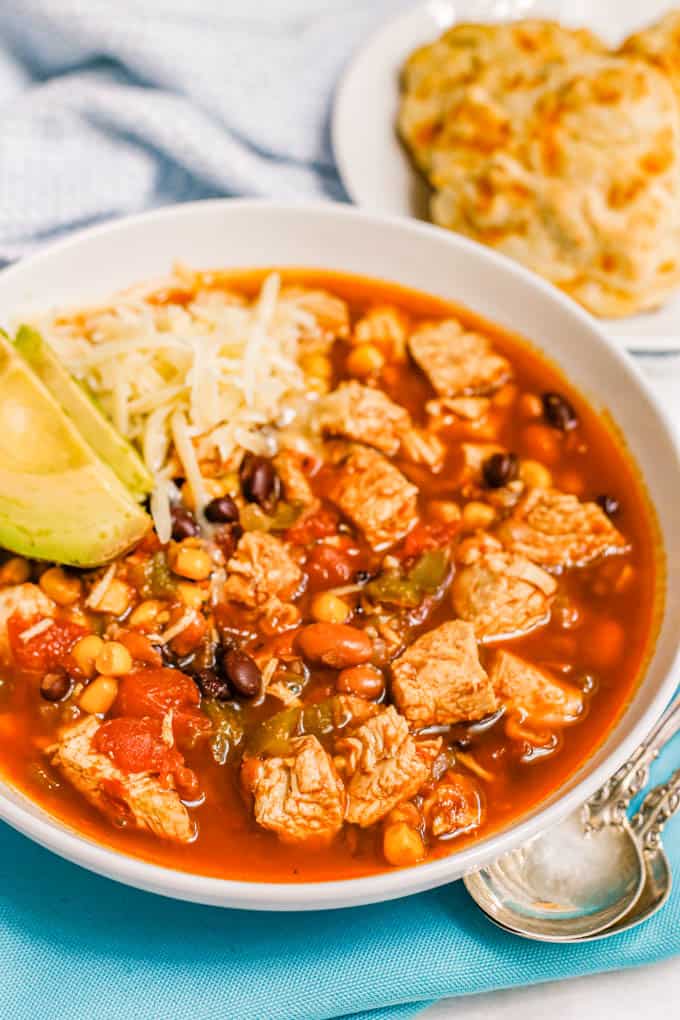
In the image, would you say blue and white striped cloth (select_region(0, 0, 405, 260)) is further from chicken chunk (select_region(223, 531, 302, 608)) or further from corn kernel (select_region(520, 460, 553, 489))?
chicken chunk (select_region(223, 531, 302, 608))

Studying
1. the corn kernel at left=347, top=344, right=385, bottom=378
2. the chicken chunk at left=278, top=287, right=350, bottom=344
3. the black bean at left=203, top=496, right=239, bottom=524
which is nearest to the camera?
the black bean at left=203, top=496, right=239, bottom=524

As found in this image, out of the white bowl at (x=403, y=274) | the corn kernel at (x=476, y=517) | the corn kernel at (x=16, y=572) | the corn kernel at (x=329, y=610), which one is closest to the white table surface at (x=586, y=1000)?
the white bowl at (x=403, y=274)

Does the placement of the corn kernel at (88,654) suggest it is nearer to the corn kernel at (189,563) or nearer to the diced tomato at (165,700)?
the diced tomato at (165,700)

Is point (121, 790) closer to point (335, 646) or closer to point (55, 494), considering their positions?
point (335, 646)

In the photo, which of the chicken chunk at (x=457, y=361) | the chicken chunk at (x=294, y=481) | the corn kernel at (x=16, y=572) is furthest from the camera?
the chicken chunk at (x=457, y=361)

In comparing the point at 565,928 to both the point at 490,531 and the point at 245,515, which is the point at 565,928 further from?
the point at 245,515

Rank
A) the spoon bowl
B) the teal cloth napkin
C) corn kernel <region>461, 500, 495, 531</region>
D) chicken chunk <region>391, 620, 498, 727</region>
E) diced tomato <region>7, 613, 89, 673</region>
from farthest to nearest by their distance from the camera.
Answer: corn kernel <region>461, 500, 495, 531</region>
diced tomato <region>7, 613, 89, 673</region>
chicken chunk <region>391, 620, 498, 727</region>
the spoon bowl
the teal cloth napkin

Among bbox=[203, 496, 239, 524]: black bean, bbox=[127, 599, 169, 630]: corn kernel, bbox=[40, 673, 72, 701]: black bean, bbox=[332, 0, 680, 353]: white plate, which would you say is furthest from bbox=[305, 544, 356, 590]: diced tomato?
bbox=[332, 0, 680, 353]: white plate

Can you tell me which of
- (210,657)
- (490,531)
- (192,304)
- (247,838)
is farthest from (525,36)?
(247,838)
